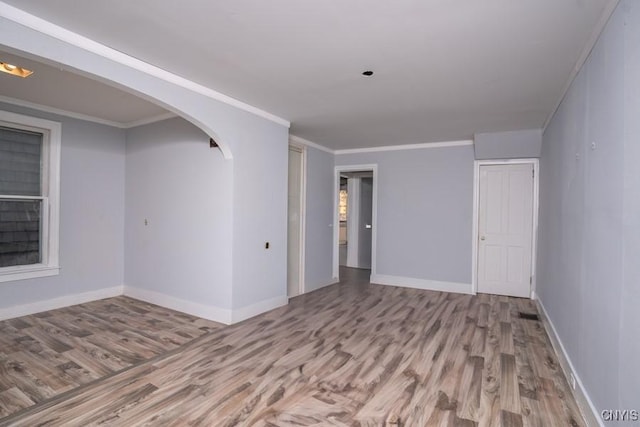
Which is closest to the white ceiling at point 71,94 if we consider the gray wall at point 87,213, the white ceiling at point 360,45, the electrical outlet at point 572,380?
the gray wall at point 87,213

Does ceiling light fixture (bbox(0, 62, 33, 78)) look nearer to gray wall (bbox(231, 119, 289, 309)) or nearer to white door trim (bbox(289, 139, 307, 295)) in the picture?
gray wall (bbox(231, 119, 289, 309))

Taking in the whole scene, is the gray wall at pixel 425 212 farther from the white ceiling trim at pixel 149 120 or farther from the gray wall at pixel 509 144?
the white ceiling trim at pixel 149 120

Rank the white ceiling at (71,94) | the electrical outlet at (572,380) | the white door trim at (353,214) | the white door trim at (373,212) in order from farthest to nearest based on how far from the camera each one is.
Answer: the white door trim at (353,214)
the white door trim at (373,212)
the white ceiling at (71,94)
the electrical outlet at (572,380)

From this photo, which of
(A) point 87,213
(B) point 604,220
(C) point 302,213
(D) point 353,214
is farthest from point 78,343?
(D) point 353,214

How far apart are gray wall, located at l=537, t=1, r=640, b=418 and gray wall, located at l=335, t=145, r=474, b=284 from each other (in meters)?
2.27

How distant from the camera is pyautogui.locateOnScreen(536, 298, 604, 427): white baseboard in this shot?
1.92m

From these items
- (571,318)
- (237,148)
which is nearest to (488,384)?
(571,318)

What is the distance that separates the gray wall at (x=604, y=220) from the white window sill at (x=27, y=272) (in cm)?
560

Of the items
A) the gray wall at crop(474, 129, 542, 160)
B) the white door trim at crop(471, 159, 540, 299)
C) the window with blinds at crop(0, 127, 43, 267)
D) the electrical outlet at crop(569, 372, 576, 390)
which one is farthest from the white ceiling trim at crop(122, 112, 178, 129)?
the electrical outlet at crop(569, 372, 576, 390)

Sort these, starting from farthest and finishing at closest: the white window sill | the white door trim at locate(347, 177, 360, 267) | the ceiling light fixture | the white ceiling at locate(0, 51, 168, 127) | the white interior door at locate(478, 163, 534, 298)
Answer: the white door trim at locate(347, 177, 360, 267), the white interior door at locate(478, 163, 534, 298), the white window sill, the white ceiling at locate(0, 51, 168, 127), the ceiling light fixture

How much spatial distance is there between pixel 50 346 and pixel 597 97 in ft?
16.3

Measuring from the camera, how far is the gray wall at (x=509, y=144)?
4698 mm

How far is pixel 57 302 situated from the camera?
414cm

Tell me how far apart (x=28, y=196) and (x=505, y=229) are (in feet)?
22.4
